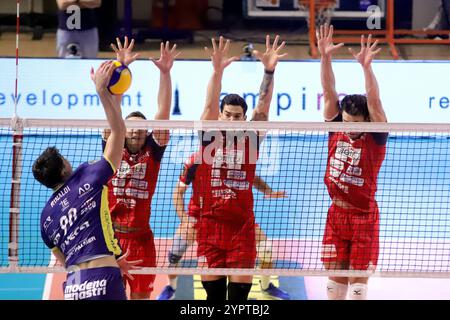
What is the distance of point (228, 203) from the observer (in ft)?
28.0

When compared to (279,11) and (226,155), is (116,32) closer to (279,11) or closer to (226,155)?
(279,11)

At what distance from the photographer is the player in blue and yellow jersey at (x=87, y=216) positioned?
698 centimetres

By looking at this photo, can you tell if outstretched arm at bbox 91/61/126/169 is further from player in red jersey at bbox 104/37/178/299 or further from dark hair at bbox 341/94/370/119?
dark hair at bbox 341/94/370/119

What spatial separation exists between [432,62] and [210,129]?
23.1 ft

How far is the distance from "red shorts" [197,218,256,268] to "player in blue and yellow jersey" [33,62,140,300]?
5.41 feet

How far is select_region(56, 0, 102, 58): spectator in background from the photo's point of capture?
594 inches

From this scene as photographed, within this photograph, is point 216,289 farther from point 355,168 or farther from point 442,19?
point 442,19

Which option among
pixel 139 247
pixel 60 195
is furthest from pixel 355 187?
pixel 60 195

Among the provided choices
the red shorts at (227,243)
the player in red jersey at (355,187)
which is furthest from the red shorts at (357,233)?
the red shorts at (227,243)

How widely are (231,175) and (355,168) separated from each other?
1.00m

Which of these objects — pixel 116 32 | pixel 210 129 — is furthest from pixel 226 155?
pixel 116 32

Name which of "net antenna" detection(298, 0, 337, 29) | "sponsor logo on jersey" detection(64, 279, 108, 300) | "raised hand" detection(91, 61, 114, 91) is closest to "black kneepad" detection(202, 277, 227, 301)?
"sponsor logo on jersey" detection(64, 279, 108, 300)

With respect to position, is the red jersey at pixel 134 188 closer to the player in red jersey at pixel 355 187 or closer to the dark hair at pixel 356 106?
the player in red jersey at pixel 355 187

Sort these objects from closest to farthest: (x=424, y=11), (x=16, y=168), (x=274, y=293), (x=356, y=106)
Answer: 1. (x=16, y=168)
2. (x=356, y=106)
3. (x=274, y=293)
4. (x=424, y=11)
